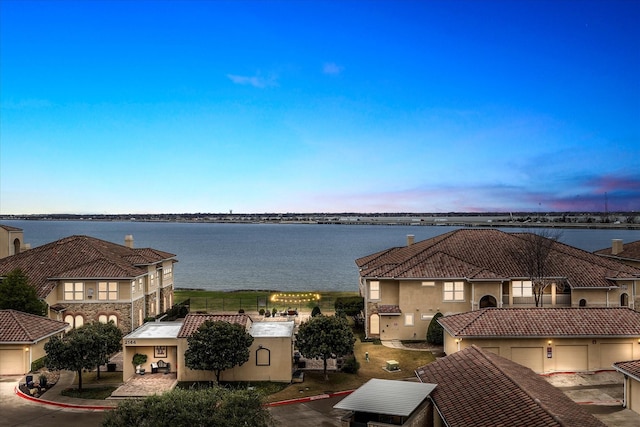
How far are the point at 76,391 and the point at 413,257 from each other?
997 inches

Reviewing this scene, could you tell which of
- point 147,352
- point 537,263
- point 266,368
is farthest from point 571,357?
point 147,352

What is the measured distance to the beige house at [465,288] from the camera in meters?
38.3

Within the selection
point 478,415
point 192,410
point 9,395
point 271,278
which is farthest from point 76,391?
point 271,278

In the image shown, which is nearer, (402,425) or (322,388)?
(402,425)

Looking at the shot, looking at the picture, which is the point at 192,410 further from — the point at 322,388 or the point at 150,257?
the point at 150,257

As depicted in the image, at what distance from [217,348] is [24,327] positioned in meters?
12.0

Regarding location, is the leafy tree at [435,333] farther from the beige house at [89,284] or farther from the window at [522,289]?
the beige house at [89,284]

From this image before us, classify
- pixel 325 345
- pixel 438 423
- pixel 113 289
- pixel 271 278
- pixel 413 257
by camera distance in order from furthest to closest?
pixel 271 278 < pixel 413 257 < pixel 113 289 < pixel 325 345 < pixel 438 423

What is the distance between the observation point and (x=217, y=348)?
86.8ft

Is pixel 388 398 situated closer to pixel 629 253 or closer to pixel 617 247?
pixel 629 253

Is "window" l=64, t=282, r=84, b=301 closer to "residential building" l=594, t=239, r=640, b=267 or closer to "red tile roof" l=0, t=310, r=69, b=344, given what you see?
"red tile roof" l=0, t=310, r=69, b=344

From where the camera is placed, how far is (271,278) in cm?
10006

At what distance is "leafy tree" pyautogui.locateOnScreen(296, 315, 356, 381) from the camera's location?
28.0m

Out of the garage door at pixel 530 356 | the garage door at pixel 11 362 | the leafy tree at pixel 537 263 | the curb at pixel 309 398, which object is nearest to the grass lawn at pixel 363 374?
the curb at pixel 309 398
